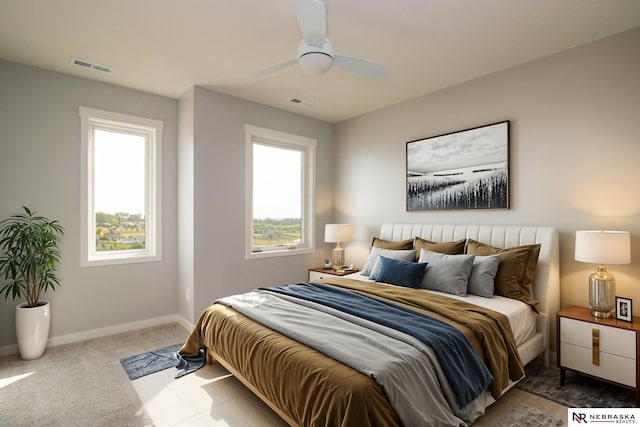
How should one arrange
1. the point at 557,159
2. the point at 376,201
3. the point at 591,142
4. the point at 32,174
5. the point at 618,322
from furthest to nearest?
the point at 376,201 → the point at 32,174 → the point at 557,159 → the point at 591,142 → the point at 618,322

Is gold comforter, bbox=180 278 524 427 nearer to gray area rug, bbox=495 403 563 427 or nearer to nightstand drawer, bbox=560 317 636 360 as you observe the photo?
gray area rug, bbox=495 403 563 427

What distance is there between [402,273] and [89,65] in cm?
373

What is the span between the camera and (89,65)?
333 cm

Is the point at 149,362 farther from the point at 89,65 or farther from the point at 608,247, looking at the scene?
the point at 608,247

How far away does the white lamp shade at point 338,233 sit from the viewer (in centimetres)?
460

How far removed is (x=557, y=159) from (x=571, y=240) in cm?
75

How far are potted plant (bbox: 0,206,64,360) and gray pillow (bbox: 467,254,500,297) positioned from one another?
13.0 feet

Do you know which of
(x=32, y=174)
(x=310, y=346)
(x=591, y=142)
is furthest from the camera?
(x=32, y=174)

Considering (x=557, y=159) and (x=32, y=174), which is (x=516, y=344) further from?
(x=32, y=174)

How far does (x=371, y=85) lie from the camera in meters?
3.85

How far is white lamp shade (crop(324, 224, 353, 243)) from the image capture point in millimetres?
4598

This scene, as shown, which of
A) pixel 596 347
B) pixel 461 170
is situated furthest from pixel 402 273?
pixel 596 347

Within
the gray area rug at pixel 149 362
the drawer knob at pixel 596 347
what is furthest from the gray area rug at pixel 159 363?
the drawer knob at pixel 596 347

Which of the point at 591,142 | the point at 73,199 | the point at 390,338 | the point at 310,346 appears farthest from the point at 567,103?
the point at 73,199
